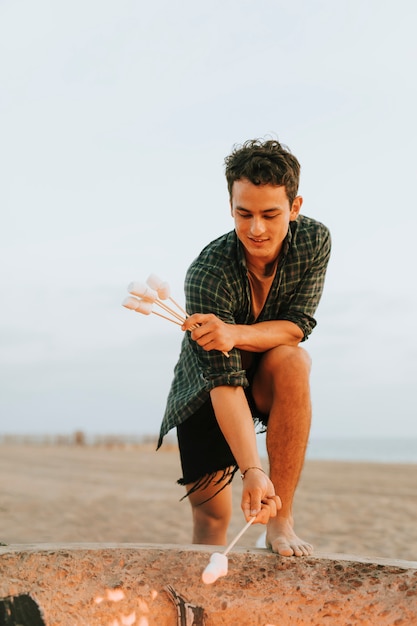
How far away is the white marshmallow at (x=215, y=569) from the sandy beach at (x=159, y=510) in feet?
10.6

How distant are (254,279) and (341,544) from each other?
353 cm

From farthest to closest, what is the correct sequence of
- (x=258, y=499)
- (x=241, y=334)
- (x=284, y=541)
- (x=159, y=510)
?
(x=159, y=510) < (x=241, y=334) < (x=284, y=541) < (x=258, y=499)

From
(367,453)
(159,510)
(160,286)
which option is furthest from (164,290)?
(367,453)

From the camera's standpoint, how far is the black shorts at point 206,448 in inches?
92.0

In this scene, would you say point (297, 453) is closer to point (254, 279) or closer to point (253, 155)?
point (254, 279)

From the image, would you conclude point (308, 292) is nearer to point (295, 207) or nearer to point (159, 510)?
point (295, 207)

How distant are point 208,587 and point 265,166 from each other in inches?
48.3

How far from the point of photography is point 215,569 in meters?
1.56

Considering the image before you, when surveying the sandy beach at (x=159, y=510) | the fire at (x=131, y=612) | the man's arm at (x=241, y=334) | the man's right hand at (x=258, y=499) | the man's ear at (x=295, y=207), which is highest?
the man's ear at (x=295, y=207)

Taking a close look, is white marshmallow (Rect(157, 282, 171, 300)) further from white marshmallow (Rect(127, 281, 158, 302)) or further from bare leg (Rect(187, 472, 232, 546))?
bare leg (Rect(187, 472, 232, 546))

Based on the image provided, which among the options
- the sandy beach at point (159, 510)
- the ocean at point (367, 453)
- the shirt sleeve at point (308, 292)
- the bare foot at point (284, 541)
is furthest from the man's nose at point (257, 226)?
the ocean at point (367, 453)

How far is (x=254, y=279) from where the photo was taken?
7.41 ft

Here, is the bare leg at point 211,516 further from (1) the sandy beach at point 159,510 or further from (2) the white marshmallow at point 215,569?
(1) the sandy beach at point 159,510

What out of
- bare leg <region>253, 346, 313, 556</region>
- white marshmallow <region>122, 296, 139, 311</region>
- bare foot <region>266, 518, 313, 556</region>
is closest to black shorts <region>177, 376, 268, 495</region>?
bare leg <region>253, 346, 313, 556</region>
